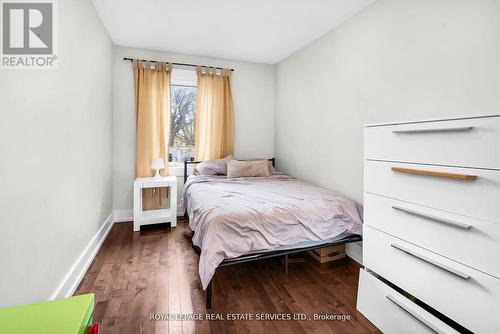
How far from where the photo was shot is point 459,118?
108cm

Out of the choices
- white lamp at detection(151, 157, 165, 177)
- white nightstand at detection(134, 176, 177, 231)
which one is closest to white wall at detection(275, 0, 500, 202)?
white nightstand at detection(134, 176, 177, 231)

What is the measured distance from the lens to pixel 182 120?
156 inches

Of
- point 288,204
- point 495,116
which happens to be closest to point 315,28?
point 288,204

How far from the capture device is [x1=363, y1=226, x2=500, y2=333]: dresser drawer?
3.35 ft

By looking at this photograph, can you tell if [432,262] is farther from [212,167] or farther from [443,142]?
[212,167]

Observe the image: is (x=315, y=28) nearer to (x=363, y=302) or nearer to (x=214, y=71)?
(x=214, y=71)

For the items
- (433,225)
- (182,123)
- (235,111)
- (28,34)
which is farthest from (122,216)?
(433,225)

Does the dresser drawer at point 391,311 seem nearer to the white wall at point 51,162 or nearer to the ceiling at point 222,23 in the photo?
the white wall at point 51,162

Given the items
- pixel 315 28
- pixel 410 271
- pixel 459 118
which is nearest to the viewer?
pixel 459 118

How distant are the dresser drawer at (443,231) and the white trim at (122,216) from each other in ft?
10.9

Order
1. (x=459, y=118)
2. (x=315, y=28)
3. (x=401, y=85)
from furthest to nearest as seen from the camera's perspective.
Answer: (x=315, y=28) < (x=401, y=85) < (x=459, y=118)

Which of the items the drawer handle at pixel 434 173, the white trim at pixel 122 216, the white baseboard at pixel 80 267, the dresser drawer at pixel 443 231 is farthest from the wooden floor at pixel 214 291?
the drawer handle at pixel 434 173

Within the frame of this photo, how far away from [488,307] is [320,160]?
7.23ft

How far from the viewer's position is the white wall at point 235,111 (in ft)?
11.5
